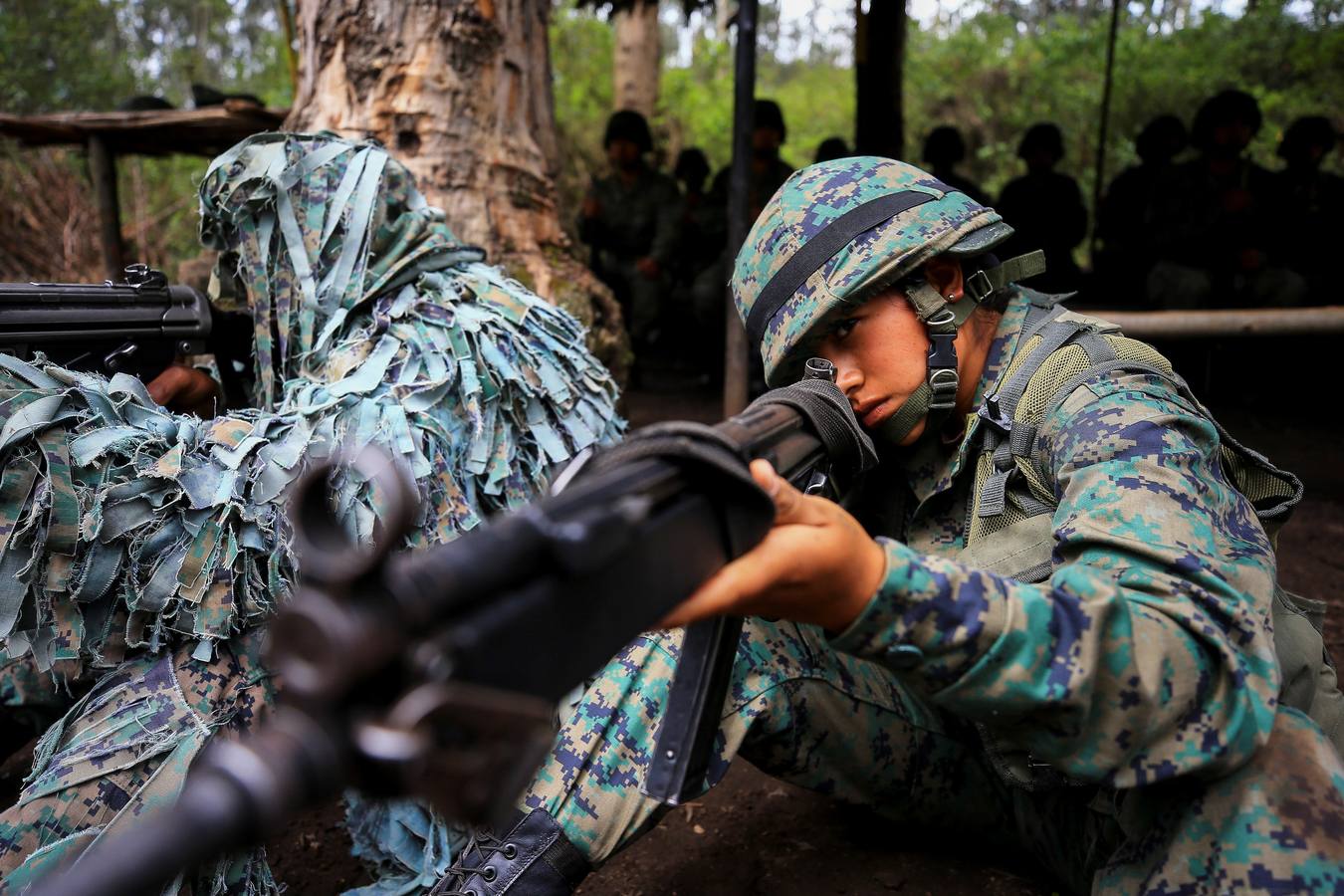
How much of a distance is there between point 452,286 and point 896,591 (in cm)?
182

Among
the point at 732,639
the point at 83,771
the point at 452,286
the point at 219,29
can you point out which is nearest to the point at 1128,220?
the point at 452,286

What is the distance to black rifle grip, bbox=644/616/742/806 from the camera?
5.06 feet

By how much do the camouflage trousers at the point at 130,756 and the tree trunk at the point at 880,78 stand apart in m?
5.64

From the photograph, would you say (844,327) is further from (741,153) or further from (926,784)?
(741,153)

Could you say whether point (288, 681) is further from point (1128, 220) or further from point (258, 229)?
point (1128, 220)

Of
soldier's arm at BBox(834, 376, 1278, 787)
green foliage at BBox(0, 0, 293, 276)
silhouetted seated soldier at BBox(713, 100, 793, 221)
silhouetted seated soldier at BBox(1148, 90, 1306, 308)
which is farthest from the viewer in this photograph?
green foliage at BBox(0, 0, 293, 276)

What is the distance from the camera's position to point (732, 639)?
163 cm

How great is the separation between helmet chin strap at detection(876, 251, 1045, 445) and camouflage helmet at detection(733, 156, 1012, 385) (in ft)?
0.18

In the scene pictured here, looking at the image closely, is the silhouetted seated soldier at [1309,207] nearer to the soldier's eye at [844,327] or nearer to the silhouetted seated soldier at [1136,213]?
the silhouetted seated soldier at [1136,213]

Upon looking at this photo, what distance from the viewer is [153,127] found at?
4.96 meters

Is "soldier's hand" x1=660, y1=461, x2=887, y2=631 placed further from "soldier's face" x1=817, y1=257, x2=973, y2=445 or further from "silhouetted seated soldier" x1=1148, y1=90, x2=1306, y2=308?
"silhouetted seated soldier" x1=1148, y1=90, x2=1306, y2=308

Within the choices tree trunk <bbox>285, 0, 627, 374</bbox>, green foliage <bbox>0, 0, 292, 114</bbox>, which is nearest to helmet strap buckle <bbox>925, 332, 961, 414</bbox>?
tree trunk <bbox>285, 0, 627, 374</bbox>

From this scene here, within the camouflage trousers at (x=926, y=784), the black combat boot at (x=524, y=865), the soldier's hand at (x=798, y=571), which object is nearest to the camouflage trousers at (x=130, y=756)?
the black combat boot at (x=524, y=865)

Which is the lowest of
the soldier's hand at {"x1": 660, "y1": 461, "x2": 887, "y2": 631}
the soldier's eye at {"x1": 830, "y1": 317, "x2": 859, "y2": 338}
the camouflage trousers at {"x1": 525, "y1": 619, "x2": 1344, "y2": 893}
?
the camouflage trousers at {"x1": 525, "y1": 619, "x2": 1344, "y2": 893}
